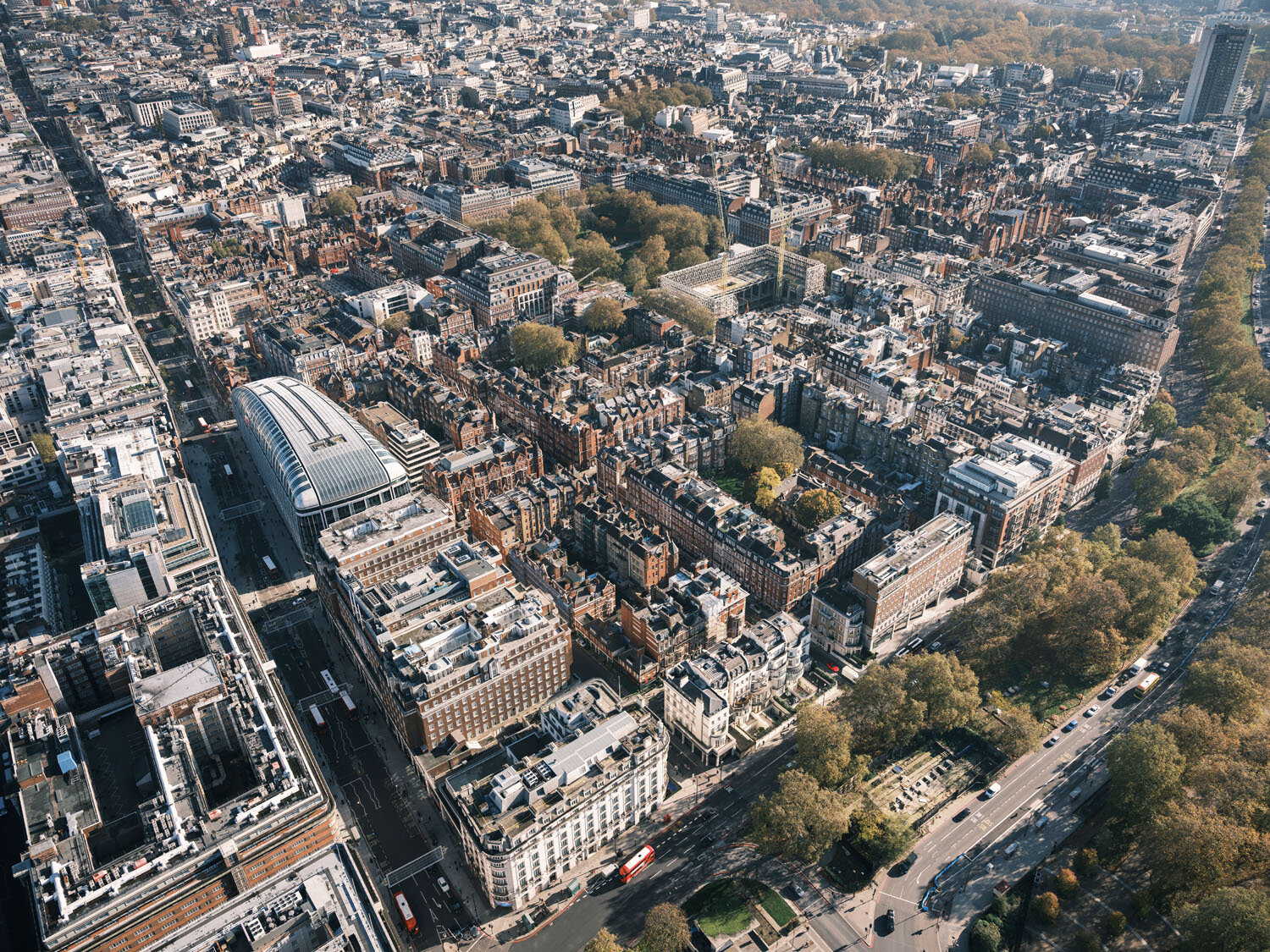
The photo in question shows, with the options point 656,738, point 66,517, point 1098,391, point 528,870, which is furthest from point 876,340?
point 66,517

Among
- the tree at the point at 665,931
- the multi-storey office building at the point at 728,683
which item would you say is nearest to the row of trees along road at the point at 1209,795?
the multi-storey office building at the point at 728,683

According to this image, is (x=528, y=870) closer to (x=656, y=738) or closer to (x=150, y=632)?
(x=656, y=738)

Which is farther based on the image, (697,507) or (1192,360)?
(1192,360)

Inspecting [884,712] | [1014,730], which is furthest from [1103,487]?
[884,712]

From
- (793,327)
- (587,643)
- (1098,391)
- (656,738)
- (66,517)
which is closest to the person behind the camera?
(656,738)

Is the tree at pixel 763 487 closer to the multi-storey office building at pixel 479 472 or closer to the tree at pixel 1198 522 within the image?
the multi-storey office building at pixel 479 472

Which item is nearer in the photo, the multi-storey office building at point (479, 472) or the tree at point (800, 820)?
the tree at point (800, 820)

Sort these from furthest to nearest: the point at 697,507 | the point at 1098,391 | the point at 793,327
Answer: the point at 793,327 → the point at 1098,391 → the point at 697,507
